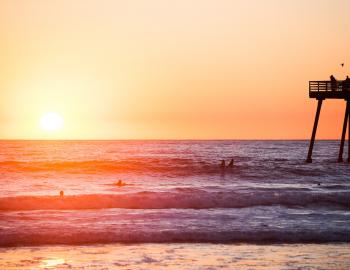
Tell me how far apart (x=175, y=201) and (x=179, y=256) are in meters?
12.8

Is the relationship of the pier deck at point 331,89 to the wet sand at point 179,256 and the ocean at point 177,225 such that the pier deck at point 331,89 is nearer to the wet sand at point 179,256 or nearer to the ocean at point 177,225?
the ocean at point 177,225

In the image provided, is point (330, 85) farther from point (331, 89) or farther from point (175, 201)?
point (175, 201)

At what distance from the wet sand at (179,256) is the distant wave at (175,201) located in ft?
32.2

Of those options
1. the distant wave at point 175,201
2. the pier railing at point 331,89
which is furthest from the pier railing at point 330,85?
the distant wave at point 175,201

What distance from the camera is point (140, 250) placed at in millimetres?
14336

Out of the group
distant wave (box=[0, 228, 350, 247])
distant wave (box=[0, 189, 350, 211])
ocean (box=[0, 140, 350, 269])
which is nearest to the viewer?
ocean (box=[0, 140, 350, 269])

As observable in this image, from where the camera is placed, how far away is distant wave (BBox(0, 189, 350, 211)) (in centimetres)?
2470

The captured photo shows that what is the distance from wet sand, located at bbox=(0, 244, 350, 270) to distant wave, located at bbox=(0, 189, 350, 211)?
387 inches

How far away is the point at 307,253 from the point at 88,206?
42.9 ft

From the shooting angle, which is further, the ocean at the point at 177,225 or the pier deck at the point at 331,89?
the pier deck at the point at 331,89

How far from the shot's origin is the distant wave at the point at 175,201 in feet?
81.0

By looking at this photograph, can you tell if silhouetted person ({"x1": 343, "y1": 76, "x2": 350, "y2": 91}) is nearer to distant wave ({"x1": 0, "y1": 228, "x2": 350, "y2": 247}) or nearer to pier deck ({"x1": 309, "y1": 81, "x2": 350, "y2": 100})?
pier deck ({"x1": 309, "y1": 81, "x2": 350, "y2": 100})

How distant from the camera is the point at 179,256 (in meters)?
13.5

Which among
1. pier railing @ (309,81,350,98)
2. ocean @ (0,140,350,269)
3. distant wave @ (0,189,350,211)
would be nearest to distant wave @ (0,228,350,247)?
ocean @ (0,140,350,269)
